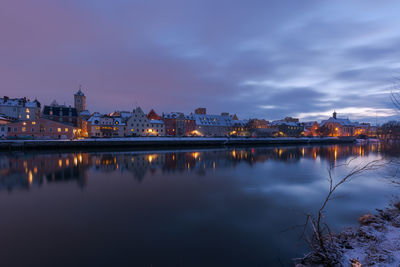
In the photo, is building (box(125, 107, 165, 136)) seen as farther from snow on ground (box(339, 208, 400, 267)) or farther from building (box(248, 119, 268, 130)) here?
snow on ground (box(339, 208, 400, 267))

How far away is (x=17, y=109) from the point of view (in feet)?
198

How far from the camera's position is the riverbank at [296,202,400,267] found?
511cm

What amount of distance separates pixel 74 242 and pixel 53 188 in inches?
357

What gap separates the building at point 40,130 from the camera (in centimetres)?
4612

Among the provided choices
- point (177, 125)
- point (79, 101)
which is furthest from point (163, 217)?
point (79, 101)

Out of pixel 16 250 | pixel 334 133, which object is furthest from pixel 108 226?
pixel 334 133

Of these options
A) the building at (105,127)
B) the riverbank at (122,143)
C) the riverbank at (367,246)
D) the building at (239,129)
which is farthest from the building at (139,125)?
the riverbank at (367,246)

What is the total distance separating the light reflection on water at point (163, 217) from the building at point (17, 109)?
59.6 metres

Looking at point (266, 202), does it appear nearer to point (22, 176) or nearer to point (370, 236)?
point (370, 236)

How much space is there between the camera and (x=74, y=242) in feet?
23.1

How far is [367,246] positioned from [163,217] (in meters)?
7.75

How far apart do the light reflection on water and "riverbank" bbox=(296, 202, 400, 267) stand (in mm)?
1112

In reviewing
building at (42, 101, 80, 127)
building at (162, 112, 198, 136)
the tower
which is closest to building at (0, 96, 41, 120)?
building at (42, 101, 80, 127)

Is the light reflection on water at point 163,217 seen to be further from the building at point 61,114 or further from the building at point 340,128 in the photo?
the building at point 340,128
